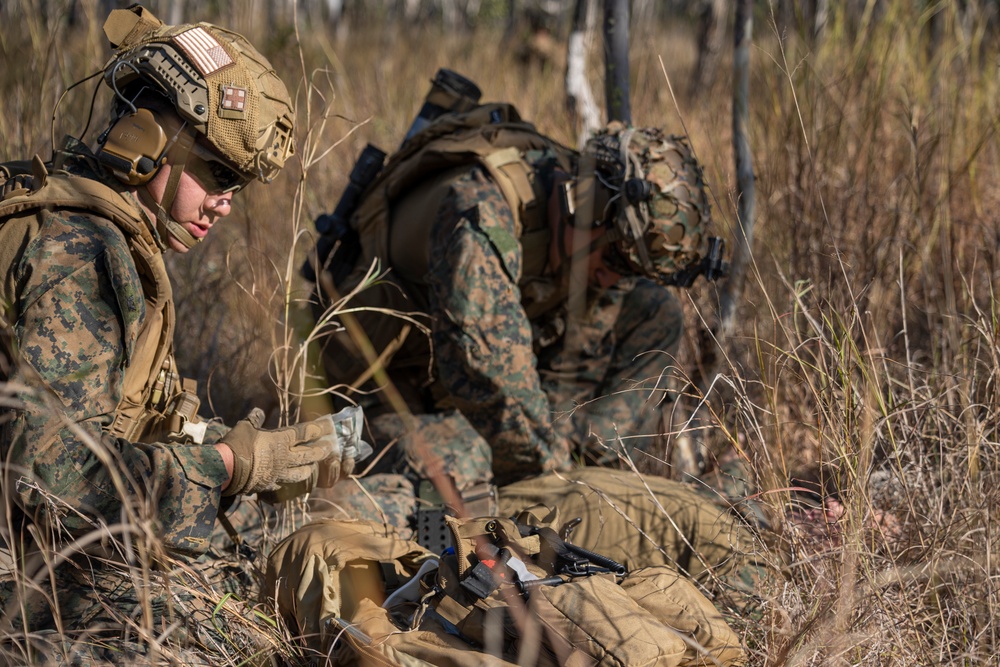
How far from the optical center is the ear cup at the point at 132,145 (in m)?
1.98

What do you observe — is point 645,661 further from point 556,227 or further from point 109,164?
point 556,227

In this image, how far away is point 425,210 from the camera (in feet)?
10.2

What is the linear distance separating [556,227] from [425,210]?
0.46 m

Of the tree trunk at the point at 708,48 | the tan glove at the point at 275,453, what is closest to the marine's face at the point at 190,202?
the tan glove at the point at 275,453

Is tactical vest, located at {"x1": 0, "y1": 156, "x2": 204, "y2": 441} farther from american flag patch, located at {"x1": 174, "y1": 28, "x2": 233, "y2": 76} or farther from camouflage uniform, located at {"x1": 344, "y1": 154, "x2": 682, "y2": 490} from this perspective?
camouflage uniform, located at {"x1": 344, "y1": 154, "x2": 682, "y2": 490}

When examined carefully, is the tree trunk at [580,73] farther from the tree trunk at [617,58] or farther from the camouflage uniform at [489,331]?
the camouflage uniform at [489,331]

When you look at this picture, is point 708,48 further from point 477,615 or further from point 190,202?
point 477,615

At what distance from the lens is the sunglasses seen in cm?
211

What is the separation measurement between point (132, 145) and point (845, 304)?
7.61ft

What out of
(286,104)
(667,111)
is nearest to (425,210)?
(286,104)

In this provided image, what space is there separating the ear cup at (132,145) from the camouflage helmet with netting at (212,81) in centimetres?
8

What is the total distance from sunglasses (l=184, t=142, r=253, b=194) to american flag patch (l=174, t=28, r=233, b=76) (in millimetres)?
183

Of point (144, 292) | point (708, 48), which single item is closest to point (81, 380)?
point (144, 292)

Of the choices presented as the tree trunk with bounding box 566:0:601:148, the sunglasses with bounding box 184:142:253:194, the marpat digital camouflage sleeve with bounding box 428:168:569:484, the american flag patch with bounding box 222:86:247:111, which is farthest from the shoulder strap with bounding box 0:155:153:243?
the tree trunk with bounding box 566:0:601:148
